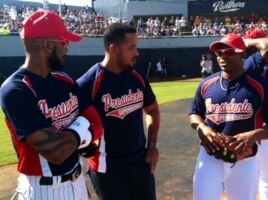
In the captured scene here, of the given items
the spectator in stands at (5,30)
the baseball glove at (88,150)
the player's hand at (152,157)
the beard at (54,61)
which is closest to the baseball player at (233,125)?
the player's hand at (152,157)

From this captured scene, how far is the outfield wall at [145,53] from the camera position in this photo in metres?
25.1

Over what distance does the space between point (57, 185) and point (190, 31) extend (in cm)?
3241

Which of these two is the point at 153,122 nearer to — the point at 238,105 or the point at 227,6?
the point at 238,105

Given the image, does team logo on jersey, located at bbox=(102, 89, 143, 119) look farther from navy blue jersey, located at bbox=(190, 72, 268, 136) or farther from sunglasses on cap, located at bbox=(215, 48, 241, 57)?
sunglasses on cap, located at bbox=(215, 48, 241, 57)

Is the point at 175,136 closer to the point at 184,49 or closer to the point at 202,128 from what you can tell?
the point at 202,128

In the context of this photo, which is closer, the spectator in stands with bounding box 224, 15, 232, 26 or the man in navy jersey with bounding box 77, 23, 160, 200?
the man in navy jersey with bounding box 77, 23, 160, 200

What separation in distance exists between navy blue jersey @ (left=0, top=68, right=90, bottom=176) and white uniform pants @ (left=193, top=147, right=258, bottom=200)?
4.24 ft

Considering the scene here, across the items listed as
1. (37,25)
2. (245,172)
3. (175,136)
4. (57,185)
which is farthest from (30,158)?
(175,136)

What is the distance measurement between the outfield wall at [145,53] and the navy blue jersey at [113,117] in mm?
22412

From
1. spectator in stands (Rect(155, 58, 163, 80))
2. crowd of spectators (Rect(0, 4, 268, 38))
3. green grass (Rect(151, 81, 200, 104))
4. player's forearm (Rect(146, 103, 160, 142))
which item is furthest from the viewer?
spectator in stands (Rect(155, 58, 163, 80))

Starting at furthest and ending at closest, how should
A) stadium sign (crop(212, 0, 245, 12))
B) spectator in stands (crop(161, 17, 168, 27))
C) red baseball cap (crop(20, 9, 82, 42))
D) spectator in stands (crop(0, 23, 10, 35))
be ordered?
spectator in stands (crop(161, 17, 168, 27))
stadium sign (crop(212, 0, 245, 12))
spectator in stands (crop(0, 23, 10, 35))
red baseball cap (crop(20, 9, 82, 42))

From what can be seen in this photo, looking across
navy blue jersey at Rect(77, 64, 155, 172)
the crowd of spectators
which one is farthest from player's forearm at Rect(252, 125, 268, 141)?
the crowd of spectators

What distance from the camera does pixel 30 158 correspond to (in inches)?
104

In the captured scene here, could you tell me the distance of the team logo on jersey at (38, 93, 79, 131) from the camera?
2.62m
